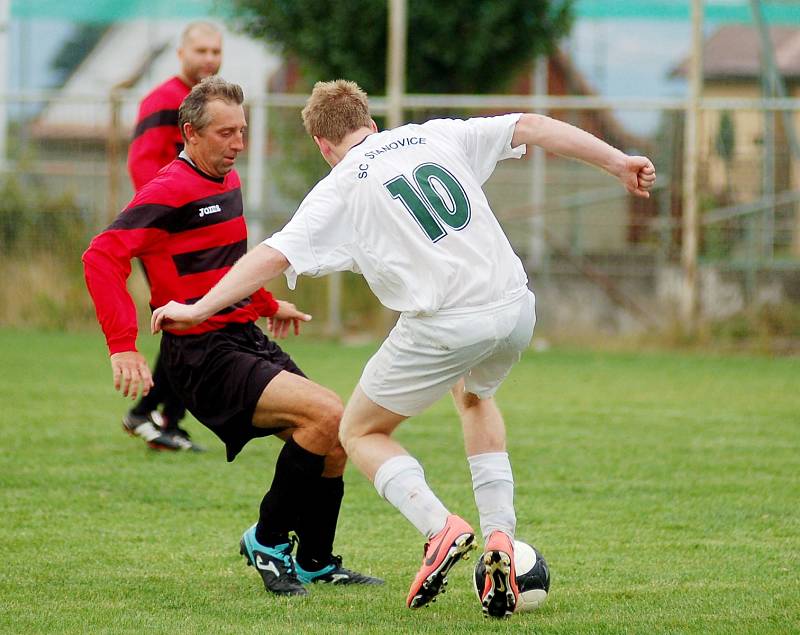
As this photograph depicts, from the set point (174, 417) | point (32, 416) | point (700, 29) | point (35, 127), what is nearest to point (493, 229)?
point (174, 417)

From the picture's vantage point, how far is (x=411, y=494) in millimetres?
4480

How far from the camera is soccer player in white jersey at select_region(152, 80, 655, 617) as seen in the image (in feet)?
14.4

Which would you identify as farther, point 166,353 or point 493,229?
point 166,353

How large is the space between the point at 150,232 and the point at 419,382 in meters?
1.23

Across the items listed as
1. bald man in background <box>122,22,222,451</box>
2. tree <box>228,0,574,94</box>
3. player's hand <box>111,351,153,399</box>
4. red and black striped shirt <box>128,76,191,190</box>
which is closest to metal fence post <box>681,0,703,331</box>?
tree <box>228,0,574,94</box>

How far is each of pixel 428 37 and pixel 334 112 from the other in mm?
11900

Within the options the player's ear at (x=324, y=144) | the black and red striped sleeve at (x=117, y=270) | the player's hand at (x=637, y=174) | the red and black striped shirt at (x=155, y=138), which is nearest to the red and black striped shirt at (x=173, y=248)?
the black and red striped sleeve at (x=117, y=270)

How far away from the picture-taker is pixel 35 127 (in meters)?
15.9

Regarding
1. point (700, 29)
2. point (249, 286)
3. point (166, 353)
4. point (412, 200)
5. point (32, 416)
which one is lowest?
point (32, 416)

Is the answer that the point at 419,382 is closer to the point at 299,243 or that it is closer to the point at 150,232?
the point at 299,243

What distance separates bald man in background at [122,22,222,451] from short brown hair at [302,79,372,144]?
3.26m

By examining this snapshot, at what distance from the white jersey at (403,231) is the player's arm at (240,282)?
0.13 feet

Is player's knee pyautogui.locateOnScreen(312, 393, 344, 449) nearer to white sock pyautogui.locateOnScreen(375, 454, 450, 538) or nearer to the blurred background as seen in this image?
white sock pyautogui.locateOnScreen(375, 454, 450, 538)

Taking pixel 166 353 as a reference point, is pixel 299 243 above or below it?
above
